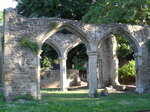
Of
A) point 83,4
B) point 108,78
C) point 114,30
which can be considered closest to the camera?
point 114,30

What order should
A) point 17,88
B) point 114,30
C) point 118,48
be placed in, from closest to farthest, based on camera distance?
1. point 17,88
2. point 114,30
3. point 118,48

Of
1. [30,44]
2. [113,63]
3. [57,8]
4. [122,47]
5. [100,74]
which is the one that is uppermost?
[57,8]

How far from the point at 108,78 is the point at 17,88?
30.4 ft

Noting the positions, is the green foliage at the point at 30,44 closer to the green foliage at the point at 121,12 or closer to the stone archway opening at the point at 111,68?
the green foliage at the point at 121,12

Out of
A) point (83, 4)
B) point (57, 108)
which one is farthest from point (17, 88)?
point (83, 4)

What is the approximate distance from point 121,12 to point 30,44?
7051 millimetres

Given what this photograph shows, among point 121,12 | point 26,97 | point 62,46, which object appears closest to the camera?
point 26,97

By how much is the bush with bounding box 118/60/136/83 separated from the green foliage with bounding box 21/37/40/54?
908 centimetres

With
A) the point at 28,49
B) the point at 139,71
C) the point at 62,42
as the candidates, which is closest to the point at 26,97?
the point at 28,49

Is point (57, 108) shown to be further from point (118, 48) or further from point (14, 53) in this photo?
point (118, 48)

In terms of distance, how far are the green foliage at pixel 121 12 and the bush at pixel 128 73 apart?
326cm

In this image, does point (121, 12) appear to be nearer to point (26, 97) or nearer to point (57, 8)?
point (57, 8)

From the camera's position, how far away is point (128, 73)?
18766mm

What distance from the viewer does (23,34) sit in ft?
38.3
